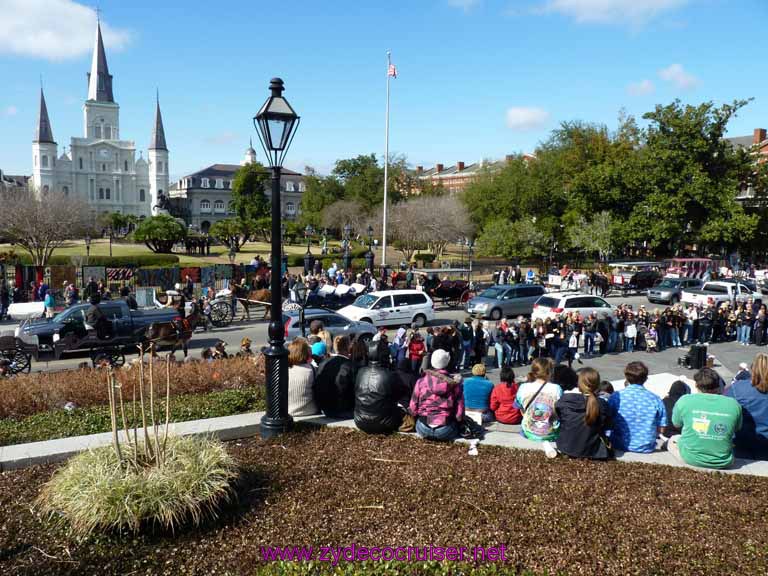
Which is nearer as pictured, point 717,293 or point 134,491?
point 134,491

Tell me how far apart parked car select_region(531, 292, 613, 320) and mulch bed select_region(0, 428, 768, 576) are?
1695 cm

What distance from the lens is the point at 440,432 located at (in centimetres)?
756

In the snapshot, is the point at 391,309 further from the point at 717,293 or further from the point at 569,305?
the point at 717,293

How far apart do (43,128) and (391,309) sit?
11646 centimetres

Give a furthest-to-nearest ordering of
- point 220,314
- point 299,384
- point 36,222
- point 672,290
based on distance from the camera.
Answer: point 36,222 < point 672,290 < point 220,314 < point 299,384

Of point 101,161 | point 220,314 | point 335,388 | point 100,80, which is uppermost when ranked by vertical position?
point 100,80

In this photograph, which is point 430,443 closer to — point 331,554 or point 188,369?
point 331,554

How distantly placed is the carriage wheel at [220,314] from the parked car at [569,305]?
1165 centimetres

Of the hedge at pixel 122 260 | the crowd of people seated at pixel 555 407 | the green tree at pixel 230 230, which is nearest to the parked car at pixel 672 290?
the crowd of people seated at pixel 555 407

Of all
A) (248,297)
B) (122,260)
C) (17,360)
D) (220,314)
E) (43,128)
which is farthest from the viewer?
(43,128)

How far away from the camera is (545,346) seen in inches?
702

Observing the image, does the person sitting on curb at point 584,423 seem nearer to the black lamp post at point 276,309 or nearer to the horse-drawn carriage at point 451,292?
the black lamp post at point 276,309

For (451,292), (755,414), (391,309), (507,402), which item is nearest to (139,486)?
(507,402)

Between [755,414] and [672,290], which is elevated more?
[755,414]
